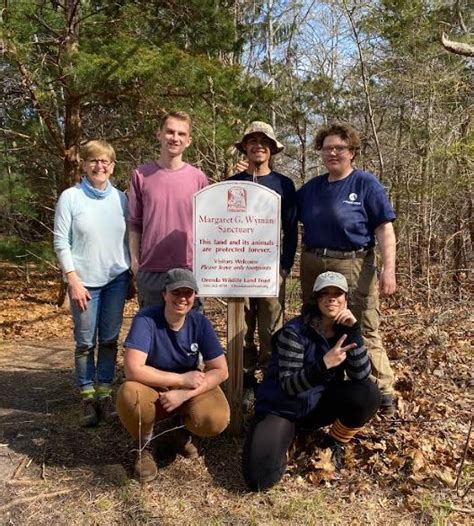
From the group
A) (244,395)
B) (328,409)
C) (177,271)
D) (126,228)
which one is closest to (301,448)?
(328,409)

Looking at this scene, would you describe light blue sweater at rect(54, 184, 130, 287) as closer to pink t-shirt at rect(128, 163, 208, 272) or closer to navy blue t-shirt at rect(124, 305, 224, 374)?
pink t-shirt at rect(128, 163, 208, 272)

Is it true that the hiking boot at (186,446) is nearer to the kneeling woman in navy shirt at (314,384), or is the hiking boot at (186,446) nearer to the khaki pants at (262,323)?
the kneeling woman in navy shirt at (314,384)

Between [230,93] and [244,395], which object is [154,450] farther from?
[230,93]

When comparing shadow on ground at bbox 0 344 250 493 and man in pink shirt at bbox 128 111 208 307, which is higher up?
man in pink shirt at bbox 128 111 208 307

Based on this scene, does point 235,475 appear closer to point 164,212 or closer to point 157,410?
point 157,410

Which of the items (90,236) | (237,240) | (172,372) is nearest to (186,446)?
(172,372)

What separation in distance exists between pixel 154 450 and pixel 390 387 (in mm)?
1742

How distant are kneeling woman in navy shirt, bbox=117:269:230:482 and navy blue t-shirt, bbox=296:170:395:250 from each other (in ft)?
3.25

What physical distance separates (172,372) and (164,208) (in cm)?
107

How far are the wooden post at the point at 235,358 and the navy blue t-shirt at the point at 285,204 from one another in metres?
0.52

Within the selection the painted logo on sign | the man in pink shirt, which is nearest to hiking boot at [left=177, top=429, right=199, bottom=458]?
the man in pink shirt

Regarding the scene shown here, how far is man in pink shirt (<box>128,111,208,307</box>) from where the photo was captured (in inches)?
141

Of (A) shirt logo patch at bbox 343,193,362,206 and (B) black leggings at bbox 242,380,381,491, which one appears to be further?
(A) shirt logo patch at bbox 343,193,362,206

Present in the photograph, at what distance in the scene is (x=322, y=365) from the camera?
3176 millimetres
